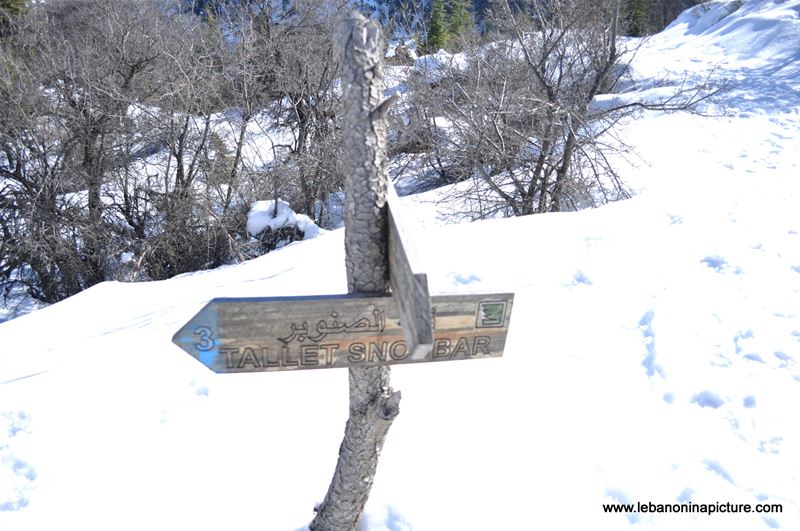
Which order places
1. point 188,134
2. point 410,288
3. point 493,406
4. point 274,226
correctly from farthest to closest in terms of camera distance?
point 188,134
point 274,226
point 493,406
point 410,288

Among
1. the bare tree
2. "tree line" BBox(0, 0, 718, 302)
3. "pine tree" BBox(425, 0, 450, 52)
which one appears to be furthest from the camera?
Result: "pine tree" BBox(425, 0, 450, 52)

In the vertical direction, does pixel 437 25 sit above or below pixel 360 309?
above

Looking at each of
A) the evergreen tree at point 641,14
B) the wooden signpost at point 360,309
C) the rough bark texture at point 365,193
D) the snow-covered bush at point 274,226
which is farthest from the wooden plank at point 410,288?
the evergreen tree at point 641,14

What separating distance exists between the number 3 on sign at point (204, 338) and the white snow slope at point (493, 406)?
770mm

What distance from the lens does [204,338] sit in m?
1.74

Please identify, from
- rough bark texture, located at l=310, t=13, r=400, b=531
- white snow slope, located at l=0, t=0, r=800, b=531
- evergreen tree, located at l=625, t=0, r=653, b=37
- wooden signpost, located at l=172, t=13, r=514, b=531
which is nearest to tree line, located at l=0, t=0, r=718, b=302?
white snow slope, located at l=0, t=0, r=800, b=531

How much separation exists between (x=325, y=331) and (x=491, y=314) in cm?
54

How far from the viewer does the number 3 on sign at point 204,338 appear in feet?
5.68

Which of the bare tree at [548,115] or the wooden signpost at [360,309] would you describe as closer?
the wooden signpost at [360,309]

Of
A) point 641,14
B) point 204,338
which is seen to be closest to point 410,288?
point 204,338

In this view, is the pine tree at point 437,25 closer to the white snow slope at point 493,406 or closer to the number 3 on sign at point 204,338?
the white snow slope at point 493,406

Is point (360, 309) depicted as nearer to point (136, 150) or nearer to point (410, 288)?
point (410, 288)

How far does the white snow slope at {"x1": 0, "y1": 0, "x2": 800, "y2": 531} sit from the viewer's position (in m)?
2.88

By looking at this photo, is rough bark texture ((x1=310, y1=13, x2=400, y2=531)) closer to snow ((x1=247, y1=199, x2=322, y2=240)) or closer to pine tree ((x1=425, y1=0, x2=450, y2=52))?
snow ((x1=247, y1=199, x2=322, y2=240))
